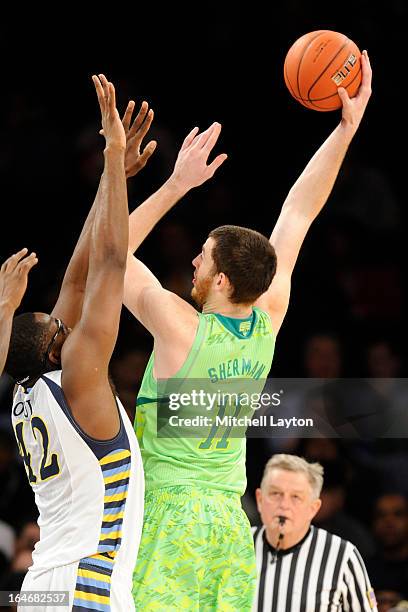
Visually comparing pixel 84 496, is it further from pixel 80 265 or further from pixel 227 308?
pixel 80 265

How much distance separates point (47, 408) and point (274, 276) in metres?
1.22

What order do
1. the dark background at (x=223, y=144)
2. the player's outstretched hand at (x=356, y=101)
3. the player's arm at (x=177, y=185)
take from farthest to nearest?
the dark background at (x=223, y=144) < the player's outstretched hand at (x=356, y=101) < the player's arm at (x=177, y=185)

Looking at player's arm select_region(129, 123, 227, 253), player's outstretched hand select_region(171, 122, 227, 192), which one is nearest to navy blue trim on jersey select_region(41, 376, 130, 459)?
player's arm select_region(129, 123, 227, 253)

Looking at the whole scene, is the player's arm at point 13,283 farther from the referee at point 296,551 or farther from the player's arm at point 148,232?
the referee at point 296,551

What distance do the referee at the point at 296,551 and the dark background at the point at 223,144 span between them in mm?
2285

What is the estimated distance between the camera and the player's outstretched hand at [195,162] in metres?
4.94

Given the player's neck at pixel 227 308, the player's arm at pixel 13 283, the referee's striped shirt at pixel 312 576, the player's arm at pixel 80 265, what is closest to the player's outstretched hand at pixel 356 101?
the player's arm at pixel 80 265

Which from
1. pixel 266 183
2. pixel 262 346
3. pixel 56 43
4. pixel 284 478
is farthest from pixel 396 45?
pixel 262 346

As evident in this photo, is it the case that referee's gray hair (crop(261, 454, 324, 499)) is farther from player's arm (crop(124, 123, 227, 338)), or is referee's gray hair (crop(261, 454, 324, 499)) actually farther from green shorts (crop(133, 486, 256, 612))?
player's arm (crop(124, 123, 227, 338))

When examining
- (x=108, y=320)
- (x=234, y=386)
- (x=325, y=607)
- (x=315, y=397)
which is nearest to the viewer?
(x=108, y=320)

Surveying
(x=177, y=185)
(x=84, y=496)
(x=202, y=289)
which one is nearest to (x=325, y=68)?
(x=177, y=185)

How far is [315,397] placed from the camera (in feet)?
25.9

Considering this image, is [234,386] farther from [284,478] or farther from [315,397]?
[315,397]

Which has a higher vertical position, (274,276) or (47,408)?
(274,276)
